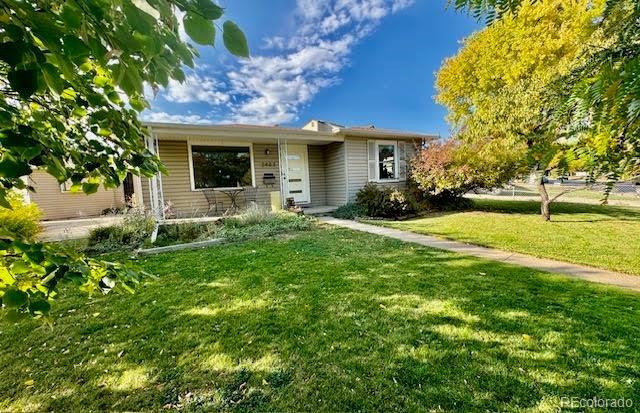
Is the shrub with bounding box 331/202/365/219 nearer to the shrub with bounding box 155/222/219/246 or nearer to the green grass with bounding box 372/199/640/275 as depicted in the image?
the green grass with bounding box 372/199/640/275

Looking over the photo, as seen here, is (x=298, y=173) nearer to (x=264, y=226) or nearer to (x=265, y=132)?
(x=265, y=132)

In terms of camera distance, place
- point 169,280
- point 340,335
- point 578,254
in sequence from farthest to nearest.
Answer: point 578,254, point 169,280, point 340,335

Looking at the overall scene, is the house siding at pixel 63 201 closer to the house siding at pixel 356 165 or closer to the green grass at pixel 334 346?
the house siding at pixel 356 165

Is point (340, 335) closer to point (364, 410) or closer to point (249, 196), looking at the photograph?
point (364, 410)

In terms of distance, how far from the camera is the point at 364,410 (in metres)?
1.71

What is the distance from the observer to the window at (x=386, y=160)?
11.6 meters

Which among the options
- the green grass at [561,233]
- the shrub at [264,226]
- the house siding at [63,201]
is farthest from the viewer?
the house siding at [63,201]

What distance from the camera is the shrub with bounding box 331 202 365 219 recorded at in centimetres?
937

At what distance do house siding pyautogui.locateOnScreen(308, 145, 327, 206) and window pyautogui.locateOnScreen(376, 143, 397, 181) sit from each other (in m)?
2.37

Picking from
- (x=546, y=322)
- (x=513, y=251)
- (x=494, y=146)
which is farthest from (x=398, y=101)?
(x=546, y=322)

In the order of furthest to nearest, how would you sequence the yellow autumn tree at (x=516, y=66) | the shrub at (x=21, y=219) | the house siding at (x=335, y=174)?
1. the house siding at (x=335, y=174)
2. the yellow autumn tree at (x=516, y=66)
3. the shrub at (x=21, y=219)

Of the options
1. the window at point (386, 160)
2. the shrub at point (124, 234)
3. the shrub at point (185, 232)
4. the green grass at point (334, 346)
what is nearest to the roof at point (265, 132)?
the window at point (386, 160)

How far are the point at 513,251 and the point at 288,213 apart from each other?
18.3 ft

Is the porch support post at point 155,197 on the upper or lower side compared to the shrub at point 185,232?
upper
